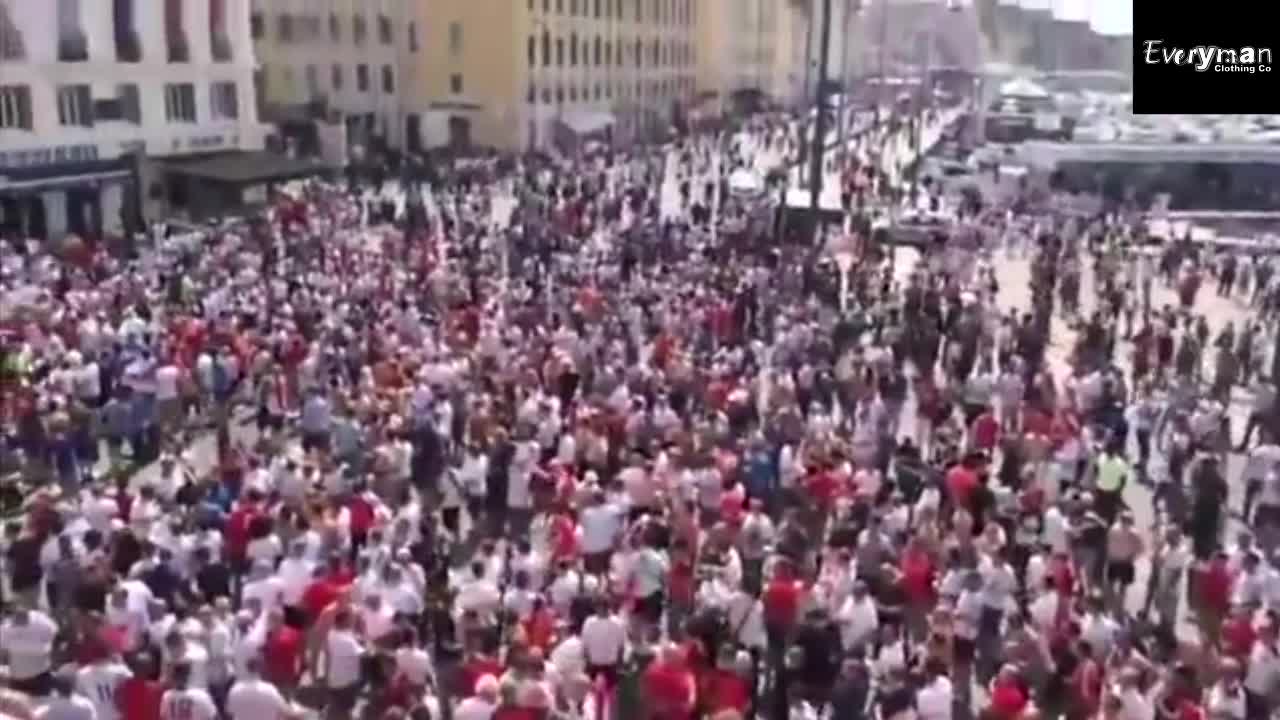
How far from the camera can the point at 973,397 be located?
20.2 meters

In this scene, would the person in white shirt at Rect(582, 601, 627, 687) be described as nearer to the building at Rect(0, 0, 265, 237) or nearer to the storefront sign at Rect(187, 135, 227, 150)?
the building at Rect(0, 0, 265, 237)

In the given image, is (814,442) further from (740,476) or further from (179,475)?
(179,475)

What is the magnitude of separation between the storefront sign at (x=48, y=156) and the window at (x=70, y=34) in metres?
2.02

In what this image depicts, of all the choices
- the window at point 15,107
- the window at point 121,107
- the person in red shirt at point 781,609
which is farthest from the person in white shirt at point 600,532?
the window at point 121,107

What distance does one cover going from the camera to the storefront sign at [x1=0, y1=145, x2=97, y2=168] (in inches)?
1412

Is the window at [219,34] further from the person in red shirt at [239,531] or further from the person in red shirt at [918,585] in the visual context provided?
the person in red shirt at [918,585]

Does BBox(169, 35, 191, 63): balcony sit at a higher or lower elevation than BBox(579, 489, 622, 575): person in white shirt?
higher

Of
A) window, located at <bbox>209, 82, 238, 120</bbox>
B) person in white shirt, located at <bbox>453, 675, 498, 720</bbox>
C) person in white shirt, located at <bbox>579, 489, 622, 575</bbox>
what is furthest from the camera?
window, located at <bbox>209, 82, 238, 120</bbox>

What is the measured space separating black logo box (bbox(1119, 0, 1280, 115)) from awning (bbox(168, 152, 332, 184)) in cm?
2405

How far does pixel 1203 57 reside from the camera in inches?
870

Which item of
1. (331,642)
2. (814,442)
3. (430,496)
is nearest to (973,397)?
(814,442)

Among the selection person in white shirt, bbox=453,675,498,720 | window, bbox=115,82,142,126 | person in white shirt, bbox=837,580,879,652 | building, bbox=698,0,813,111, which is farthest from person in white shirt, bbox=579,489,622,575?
building, bbox=698,0,813,111

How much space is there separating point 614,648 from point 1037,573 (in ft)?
11.8

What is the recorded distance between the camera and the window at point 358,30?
6319 centimetres
